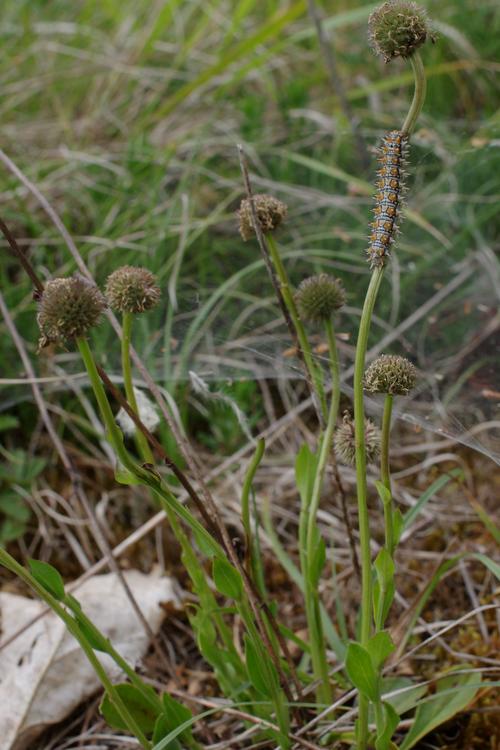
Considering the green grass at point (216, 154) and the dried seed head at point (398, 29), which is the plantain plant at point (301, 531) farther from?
the green grass at point (216, 154)

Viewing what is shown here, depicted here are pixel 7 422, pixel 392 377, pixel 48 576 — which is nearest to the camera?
pixel 392 377

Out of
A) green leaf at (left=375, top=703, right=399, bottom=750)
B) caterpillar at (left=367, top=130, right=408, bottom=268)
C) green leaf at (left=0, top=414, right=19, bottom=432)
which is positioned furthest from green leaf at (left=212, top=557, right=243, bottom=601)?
green leaf at (left=0, top=414, right=19, bottom=432)

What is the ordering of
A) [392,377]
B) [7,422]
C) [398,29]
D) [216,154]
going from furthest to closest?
[216,154]
[7,422]
[392,377]
[398,29]

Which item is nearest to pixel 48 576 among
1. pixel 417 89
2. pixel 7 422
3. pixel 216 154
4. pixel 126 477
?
pixel 126 477

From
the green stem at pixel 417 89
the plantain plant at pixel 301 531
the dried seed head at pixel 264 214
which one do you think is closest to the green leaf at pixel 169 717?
the plantain plant at pixel 301 531

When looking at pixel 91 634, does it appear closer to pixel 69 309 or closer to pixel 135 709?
pixel 135 709

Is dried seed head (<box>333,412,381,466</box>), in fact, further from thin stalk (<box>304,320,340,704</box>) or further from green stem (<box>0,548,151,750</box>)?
green stem (<box>0,548,151,750</box>)

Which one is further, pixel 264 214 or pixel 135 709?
pixel 135 709
